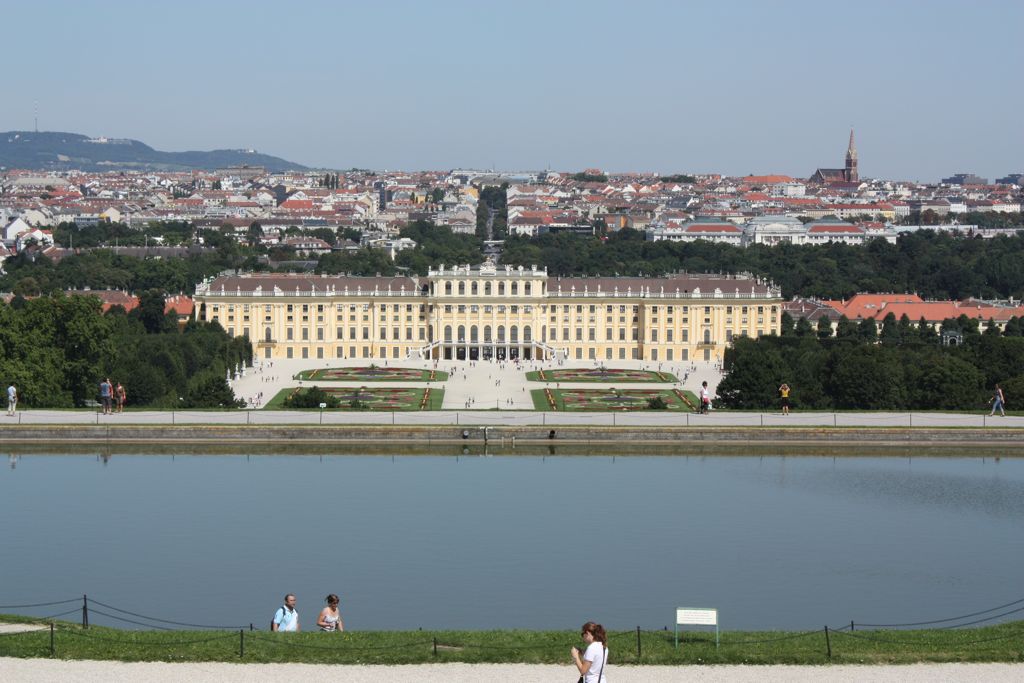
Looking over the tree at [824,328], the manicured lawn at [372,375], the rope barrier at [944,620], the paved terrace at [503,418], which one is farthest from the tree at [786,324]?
the rope barrier at [944,620]

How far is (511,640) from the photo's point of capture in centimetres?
1941

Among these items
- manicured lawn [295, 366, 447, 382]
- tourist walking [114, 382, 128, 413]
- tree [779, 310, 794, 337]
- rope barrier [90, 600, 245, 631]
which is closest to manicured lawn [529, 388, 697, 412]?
manicured lawn [295, 366, 447, 382]

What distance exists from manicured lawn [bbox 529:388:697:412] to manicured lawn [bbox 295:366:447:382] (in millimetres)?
5870

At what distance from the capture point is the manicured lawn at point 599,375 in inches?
2350

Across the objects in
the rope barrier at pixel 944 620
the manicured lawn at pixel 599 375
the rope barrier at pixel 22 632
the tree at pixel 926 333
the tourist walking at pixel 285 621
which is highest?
the tourist walking at pixel 285 621

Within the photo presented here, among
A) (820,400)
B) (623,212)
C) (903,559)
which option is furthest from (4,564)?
(623,212)

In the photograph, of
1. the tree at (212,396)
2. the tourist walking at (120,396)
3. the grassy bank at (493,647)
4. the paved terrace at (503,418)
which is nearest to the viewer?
the grassy bank at (493,647)

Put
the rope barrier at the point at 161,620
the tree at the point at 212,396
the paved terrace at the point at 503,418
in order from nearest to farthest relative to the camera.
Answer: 1. the rope barrier at the point at 161,620
2. the paved terrace at the point at 503,418
3. the tree at the point at 212,396

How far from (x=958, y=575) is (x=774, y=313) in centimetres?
4573

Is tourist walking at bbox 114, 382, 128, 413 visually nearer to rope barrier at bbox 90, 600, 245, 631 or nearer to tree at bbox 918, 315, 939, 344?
rope barrier at bbox 90, 600, 245, 631

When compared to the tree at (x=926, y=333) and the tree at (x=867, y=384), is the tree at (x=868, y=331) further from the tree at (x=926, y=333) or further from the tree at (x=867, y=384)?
the tree at (x=867, y=384)

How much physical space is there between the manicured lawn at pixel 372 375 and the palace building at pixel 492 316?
7.87 m

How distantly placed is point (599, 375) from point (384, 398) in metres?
12.4

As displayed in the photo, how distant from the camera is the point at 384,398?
51.1 m
